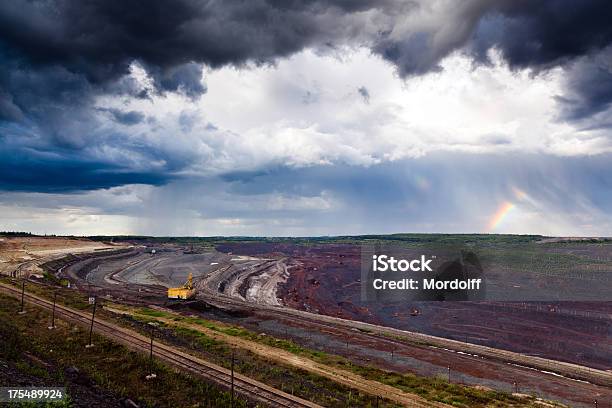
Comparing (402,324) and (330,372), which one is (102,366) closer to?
(330,372)

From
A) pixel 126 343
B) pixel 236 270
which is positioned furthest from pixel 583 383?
pixel 236 270

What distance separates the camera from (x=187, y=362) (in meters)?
42.0

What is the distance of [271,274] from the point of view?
146000mm

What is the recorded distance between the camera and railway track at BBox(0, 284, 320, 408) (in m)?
34.0

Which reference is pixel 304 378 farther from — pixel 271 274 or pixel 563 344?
pixel 271 274

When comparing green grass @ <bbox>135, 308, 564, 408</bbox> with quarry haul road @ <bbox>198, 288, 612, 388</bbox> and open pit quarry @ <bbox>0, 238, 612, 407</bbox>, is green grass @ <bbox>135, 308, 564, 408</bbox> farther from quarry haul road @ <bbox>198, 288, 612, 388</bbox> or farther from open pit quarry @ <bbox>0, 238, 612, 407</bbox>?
quarry haul road @ <bbox>198, 288, 612, 388</bbox>

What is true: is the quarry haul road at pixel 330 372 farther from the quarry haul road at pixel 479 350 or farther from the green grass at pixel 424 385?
the quarry haul road at pixel 479 350

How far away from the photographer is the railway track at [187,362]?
3397 centimetres

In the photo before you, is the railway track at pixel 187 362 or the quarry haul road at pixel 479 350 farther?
the quarry haul road at pixel 479 350

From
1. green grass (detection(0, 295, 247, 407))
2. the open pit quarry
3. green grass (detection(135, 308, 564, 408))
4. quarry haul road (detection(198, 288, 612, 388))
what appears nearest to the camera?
green grass (detection(0, 295, 247, 407))

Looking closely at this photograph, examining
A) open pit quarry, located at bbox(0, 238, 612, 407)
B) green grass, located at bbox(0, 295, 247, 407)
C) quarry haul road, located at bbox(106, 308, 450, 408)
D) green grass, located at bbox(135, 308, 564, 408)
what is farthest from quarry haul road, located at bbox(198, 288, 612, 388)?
green grass, located at bbox(0, 295, 247, 407)

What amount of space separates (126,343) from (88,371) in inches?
385

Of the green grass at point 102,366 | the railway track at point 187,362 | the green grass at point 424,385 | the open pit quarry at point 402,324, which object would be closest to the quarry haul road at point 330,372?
the green grass at point 424,385

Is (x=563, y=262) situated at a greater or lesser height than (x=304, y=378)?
greater
